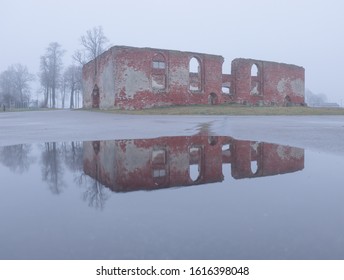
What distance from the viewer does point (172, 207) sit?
3.22 metres

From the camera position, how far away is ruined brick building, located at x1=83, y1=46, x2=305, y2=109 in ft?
105

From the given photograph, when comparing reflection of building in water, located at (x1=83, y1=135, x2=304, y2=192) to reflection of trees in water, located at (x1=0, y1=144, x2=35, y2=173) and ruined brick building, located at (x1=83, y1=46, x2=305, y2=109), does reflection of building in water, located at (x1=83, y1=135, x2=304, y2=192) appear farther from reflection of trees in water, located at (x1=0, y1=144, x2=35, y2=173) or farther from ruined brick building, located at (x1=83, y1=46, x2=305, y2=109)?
ruined brick building, located at (x1=83, y1=46, x2=305, y2=109)

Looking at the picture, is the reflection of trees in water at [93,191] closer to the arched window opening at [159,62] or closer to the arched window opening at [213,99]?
the arched window opening at [159,62]

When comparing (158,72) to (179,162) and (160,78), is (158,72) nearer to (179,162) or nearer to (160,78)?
(160,78)

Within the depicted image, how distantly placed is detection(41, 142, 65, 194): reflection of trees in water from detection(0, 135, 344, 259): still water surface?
2 cm

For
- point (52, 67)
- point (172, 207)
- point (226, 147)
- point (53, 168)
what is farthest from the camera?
point (52, 67)

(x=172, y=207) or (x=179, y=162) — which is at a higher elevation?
(x=179, y=162)

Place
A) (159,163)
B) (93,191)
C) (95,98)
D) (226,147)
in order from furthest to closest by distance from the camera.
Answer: (95,98) < (226,147) < (159,163) < (93,191)

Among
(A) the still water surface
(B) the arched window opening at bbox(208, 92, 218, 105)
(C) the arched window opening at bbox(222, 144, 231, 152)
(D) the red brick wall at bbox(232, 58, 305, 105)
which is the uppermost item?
(D) the red brick wall at bbox(232, 58, 305, 105)

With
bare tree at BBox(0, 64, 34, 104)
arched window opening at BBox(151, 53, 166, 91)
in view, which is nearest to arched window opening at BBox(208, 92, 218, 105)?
arched window opening at BBox(151, 53, 166, 91)

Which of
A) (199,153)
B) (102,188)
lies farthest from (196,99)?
(102,188)

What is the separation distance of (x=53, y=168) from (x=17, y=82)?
8372cm

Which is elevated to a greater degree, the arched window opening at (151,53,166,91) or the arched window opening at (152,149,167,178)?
the arched window opening at (151,53,166,91)

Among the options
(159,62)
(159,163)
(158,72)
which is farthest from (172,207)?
(159,62)
